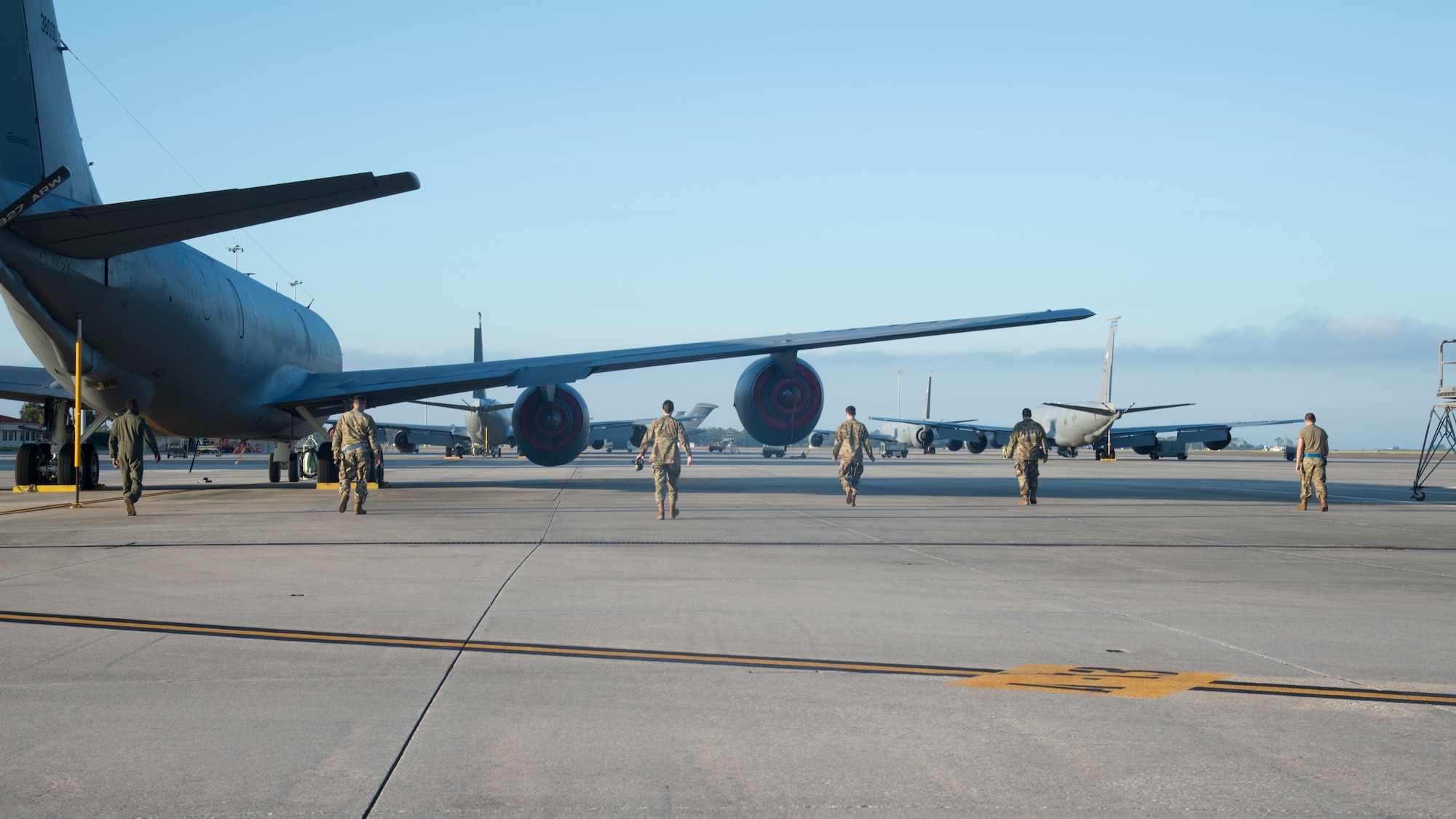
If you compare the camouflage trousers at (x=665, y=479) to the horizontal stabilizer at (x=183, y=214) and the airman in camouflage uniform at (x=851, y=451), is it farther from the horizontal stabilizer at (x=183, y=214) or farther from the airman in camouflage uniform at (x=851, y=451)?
the horizontal stabilizer at (x=183, y=214)

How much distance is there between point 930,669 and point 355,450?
1394 cm

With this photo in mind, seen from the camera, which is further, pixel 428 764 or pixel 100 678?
pixel 100 678

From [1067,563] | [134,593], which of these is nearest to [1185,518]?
[1067,563]

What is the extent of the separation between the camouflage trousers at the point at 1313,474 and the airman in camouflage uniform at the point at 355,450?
648 inches

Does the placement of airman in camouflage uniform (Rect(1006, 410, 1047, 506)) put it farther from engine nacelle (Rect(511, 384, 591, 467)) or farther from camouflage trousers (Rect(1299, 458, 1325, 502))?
engine nacelle (Rect(511, 384, 591, 467))

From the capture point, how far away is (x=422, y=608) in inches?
306

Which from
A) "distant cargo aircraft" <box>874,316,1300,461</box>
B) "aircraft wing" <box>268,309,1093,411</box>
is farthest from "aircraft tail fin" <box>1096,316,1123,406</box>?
"aircraft wing" <box>268,309,1093,411</box>

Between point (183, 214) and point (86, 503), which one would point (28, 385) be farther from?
point (183, 214)

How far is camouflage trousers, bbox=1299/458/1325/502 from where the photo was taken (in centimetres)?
1980

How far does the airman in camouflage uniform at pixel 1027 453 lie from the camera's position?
20.8 m

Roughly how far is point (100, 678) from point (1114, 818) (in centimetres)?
474

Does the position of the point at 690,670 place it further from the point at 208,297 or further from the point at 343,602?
the point at 208,297

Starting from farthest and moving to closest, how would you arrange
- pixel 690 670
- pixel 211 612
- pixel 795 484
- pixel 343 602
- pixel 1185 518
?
pixel 795 484, pixel 1185 518, pixel 343 602, pixel 211 612, pixel 690 670

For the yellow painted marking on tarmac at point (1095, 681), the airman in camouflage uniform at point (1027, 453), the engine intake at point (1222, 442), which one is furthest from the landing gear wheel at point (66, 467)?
the engine intake at point (1222, 442)
